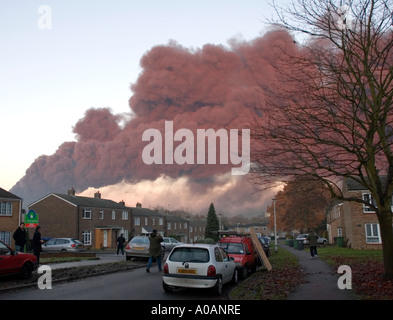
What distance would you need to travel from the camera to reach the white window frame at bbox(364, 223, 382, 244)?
1292 inches

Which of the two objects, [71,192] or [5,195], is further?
[71,192]

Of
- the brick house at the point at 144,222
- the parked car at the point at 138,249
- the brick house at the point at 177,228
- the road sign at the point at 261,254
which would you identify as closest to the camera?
the road sign at the point at 261,254

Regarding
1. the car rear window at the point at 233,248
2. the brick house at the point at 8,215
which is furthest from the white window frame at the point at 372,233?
the brick house at the point at 8,215

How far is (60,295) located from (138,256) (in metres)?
11.5

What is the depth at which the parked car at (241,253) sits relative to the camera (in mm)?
14320

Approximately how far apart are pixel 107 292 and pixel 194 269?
246cm

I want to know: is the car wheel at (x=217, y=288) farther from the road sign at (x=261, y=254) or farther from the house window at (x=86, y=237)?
the house window at (x=86, y=237)

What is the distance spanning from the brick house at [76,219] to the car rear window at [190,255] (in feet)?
122

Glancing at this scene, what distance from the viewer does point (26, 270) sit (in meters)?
12.7

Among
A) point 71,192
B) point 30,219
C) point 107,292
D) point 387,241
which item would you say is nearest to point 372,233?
point 387,241

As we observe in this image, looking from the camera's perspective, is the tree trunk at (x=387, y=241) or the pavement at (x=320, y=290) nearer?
the pavement at (x=320, y=290)

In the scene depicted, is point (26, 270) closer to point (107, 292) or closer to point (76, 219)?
point (107, 292)
